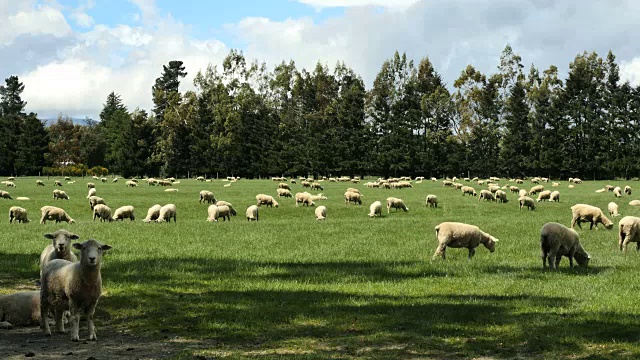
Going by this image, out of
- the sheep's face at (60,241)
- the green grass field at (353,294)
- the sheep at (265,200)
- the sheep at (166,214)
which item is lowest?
the green grass field at (353,294)

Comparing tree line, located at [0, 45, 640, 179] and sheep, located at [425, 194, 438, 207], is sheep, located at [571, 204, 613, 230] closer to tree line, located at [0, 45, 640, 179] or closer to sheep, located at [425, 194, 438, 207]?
sheep, located at [425, 194, 438, 207]

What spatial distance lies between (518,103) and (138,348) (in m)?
102

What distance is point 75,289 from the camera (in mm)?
10664

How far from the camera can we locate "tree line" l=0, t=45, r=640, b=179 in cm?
10088

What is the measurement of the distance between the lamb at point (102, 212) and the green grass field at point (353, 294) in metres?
9.46

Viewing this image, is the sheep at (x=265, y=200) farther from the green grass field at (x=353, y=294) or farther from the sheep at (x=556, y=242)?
the sheep at (x=556, y=242)

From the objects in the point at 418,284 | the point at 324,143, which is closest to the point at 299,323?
the point at 418,284

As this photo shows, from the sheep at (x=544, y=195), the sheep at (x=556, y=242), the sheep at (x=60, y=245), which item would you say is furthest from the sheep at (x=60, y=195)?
the sheep at (x=556, y=242)

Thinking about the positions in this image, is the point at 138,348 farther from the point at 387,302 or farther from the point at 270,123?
the point at 270,123

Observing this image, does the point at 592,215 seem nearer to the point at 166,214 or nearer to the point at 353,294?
the point at 353,294

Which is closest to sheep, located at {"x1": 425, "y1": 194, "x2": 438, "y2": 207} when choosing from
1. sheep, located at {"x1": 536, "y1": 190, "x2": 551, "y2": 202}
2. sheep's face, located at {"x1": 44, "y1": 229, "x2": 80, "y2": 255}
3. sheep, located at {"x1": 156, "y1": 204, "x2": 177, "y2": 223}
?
sheep, located at {"x1": 536, "y1": 190, "x2": 551, "y2": 202}

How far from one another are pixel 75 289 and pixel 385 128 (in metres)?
98.5

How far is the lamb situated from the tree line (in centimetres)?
6536

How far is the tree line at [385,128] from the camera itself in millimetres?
100875
